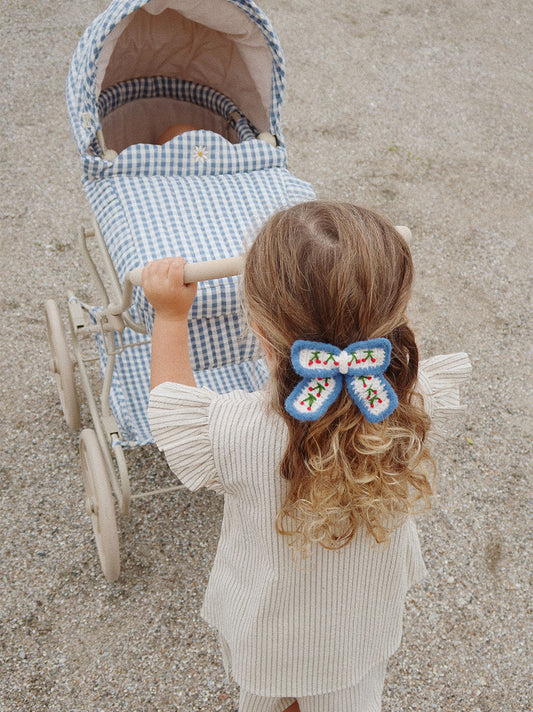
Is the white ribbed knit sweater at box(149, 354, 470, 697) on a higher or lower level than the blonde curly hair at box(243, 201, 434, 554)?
lower

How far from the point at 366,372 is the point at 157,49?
1.49 metres

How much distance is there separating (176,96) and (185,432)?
1.46 meters

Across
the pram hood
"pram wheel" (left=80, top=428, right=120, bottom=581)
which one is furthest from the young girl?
the pram hood

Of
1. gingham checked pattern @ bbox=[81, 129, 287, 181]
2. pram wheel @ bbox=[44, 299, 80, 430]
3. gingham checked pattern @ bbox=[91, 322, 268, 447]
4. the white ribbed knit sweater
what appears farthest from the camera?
pram wheel @ bbox=[44, 299, 80, 430]

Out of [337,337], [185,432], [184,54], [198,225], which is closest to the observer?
[337,337]

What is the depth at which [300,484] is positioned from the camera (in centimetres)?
95

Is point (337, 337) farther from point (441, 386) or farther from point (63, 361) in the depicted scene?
point (63, 361)

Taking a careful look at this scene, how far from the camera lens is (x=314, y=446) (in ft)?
3.01

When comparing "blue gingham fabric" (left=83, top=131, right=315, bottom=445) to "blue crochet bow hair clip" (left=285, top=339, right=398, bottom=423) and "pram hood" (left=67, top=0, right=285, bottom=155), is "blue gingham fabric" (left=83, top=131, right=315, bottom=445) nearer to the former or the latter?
"pram hood" (left=67, top=0, right=285, bottom=155)

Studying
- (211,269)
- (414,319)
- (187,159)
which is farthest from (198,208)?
(414,319)

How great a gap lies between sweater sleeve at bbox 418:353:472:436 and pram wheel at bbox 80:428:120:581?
3.17ft

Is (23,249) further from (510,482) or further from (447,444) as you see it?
(510,482)

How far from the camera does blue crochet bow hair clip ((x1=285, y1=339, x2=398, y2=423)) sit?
849 mm

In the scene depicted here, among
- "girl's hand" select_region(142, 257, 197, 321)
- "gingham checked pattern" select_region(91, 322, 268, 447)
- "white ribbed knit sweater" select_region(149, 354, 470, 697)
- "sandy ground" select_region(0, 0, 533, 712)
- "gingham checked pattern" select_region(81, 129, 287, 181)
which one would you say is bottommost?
"sandy ground" select_region(0, 0, 533, 712)
